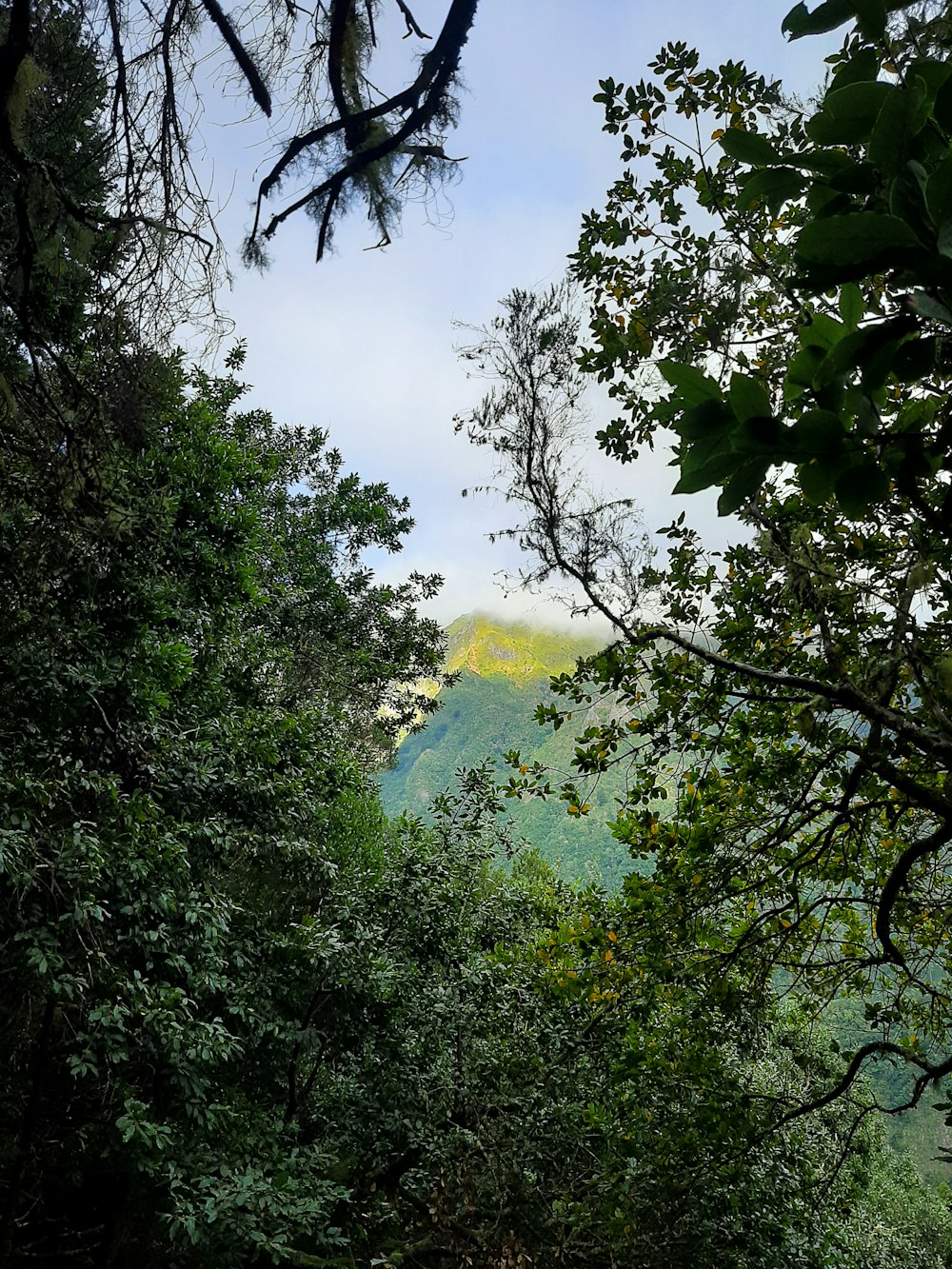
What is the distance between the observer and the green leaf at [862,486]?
0.64 meters

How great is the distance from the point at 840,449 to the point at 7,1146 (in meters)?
7.17

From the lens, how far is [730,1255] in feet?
19.1

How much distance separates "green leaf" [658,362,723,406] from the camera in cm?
61

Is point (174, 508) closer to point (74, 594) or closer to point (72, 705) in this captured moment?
point (74, 594)

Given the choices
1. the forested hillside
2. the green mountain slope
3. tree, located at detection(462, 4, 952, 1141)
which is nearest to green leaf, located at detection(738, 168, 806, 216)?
the forested hillside

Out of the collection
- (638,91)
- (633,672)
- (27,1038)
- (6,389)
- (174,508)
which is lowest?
(27,1038)

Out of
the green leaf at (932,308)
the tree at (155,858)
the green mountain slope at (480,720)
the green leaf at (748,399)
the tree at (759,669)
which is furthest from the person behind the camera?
the green mountain slope at (480,720)

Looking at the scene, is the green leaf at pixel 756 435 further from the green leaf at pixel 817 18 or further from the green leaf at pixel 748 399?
the green leaf at pixel 817 18

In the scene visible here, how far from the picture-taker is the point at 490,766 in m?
7.23

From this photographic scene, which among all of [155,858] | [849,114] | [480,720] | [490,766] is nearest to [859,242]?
[849,114]

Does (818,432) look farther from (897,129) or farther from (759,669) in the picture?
(759,669)

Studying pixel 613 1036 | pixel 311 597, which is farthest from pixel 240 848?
pixel 311 597

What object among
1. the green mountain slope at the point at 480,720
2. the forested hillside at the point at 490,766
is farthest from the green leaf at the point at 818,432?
the green mountain slope at the point at 480,720

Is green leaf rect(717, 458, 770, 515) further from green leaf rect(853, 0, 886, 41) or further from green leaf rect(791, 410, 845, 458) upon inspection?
green leaf rect(853, 0, 886, 41)
